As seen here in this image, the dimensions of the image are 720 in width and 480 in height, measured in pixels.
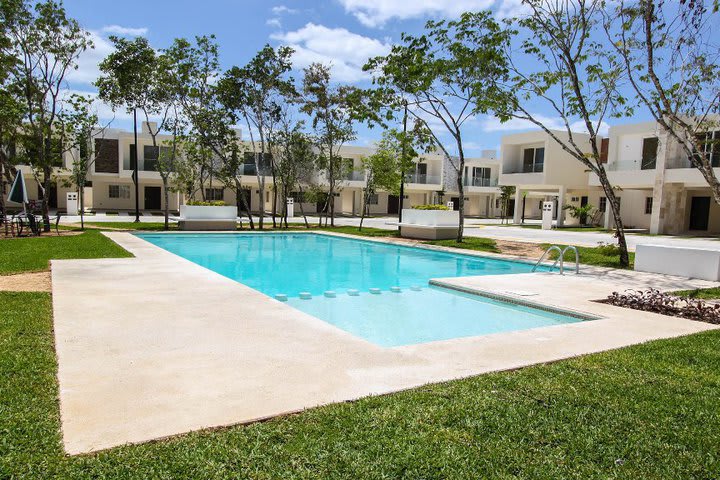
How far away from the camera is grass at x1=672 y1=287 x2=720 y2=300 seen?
363 inches

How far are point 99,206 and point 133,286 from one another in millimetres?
40256

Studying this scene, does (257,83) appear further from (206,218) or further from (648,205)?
(648,205)

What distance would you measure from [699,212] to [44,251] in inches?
1335

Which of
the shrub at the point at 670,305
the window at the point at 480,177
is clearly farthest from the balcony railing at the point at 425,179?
the shrub at the point at 670,305

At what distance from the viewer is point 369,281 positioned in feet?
40.9

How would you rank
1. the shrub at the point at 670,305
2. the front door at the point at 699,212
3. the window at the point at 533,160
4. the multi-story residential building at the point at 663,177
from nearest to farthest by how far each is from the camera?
the shrub at the point at 670,305
the multi-story residential building at the point at 663,177
the front door at the point at 699,212
the window at the point at 533,160

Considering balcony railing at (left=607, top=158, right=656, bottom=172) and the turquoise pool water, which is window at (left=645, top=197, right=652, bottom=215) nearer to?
balcony railing at (left=607, top=158, right=656, bottom=172)

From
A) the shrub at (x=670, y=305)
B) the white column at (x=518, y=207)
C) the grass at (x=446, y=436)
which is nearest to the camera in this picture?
the grass at (x=446, y=436)

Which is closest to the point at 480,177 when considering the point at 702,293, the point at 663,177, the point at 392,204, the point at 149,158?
the point at 392,204

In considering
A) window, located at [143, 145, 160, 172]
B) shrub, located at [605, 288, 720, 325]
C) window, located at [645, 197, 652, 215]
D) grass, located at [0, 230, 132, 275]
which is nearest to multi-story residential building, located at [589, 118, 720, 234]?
window, located at [645, 197, 652, 215]

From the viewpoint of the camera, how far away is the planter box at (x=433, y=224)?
71.1 feet

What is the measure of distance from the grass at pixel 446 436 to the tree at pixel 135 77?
20.6 meters

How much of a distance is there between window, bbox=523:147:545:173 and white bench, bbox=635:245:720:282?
77.2 feet

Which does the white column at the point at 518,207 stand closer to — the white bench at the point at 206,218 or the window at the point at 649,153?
the window at the point at 649,153
